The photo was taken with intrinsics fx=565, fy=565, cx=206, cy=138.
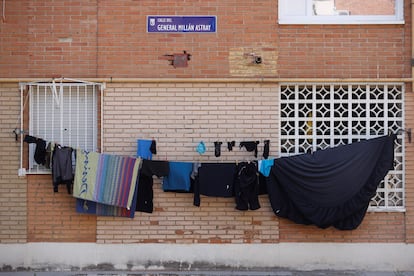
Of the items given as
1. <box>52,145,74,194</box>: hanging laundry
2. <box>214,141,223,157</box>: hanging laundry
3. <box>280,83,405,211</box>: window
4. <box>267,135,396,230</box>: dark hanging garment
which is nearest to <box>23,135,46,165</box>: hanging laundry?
<box>52,145,74,194</box>: hanging laundry

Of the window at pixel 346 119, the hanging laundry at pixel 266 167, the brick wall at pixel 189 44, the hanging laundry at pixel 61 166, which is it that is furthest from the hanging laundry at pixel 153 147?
the window at pixel 346 119

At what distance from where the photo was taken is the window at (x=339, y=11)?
887cm

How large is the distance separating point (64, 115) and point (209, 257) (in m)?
3.14

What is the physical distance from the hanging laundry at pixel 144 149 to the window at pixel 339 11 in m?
2.81

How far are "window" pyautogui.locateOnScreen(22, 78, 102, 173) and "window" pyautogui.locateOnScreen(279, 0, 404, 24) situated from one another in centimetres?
326

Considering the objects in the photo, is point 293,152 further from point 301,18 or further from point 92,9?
point 92,9

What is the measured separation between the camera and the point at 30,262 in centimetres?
869

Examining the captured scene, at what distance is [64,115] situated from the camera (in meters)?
8.80

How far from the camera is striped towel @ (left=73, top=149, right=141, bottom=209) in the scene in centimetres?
846

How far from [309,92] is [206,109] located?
1633 millimetres

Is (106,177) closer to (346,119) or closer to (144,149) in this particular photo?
(144,149)

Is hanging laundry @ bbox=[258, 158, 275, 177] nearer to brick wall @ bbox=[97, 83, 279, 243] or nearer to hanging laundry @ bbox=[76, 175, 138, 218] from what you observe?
brick wall @ bbox=[97, 83, 279, 243]

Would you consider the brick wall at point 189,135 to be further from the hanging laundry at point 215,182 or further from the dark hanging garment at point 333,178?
the dark hanging garment at point 333,178

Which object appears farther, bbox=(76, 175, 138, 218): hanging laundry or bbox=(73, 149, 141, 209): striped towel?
bbox=(76, 175, 138, 218): hanging laundry
